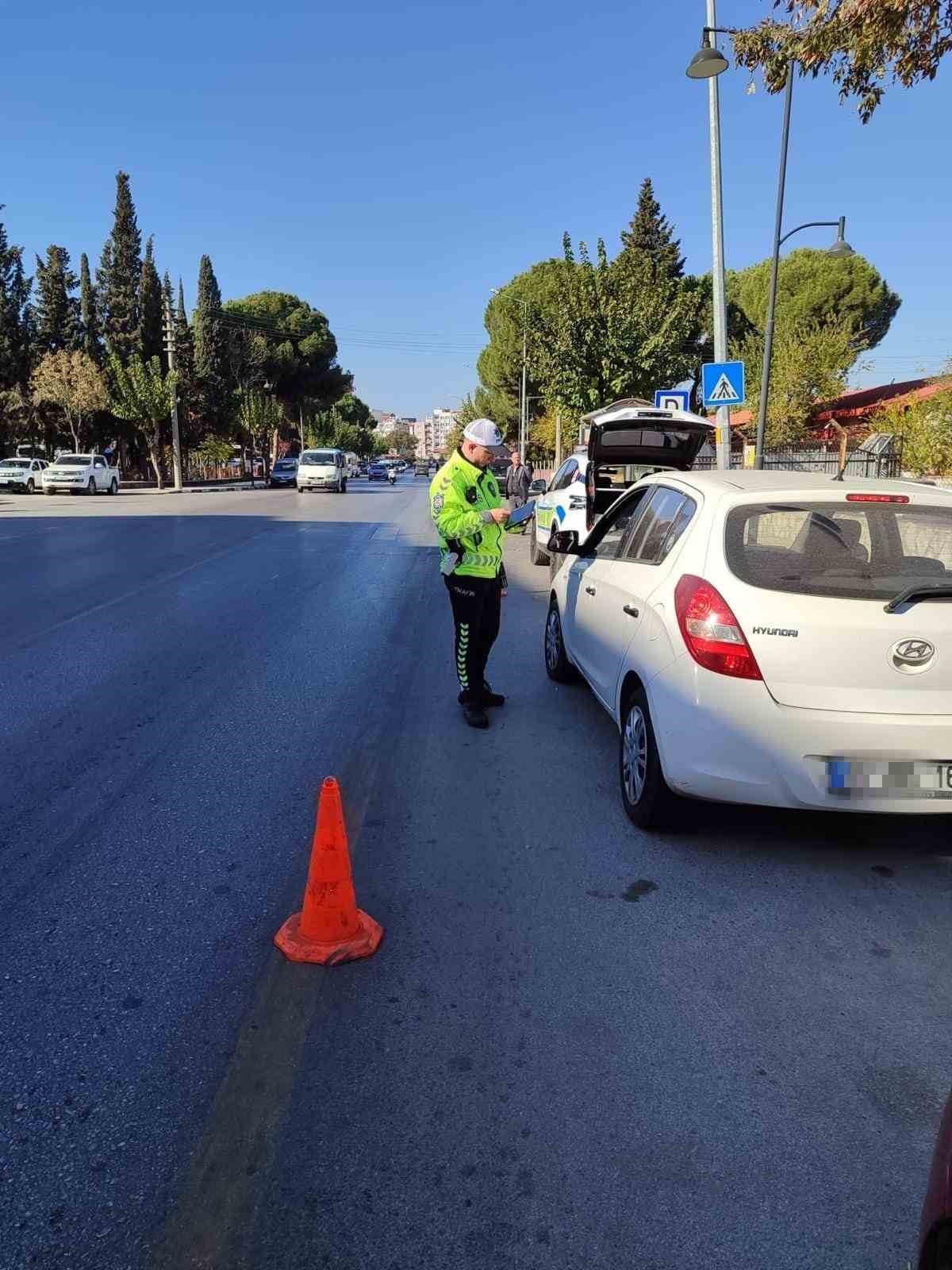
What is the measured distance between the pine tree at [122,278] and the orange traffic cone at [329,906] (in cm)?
5648

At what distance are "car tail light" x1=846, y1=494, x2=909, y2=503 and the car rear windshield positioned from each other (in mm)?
18

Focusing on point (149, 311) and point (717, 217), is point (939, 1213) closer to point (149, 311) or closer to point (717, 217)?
point (717, 217)

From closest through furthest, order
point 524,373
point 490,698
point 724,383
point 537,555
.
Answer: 1. point 490,698
2. point 724,383
3. point 537,555
4. point 524,373

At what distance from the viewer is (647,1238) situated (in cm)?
207

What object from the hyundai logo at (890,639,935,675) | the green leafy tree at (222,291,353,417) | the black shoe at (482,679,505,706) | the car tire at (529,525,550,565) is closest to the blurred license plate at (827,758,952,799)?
the hyundai logo at (890,639,935,675)

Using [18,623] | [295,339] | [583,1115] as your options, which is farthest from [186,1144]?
[295,339]

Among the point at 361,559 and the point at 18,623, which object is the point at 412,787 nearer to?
the point at 18,623

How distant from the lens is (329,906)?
319 centimetres

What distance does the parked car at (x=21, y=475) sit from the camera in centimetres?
3928

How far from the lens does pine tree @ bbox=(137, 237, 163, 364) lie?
5442cm

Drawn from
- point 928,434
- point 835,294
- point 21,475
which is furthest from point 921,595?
point 835,294

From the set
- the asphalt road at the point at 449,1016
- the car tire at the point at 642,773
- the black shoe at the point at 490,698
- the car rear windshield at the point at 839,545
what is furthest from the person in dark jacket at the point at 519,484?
the car rear windshield at the point at 839,545

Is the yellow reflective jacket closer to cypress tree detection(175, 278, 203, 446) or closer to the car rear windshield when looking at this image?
the car rear windshield

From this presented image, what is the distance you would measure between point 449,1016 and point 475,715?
125 inches
